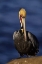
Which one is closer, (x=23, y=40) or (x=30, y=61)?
(x=30, y=61)

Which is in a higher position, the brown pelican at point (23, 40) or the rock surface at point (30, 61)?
the brown pelican at point (23, 40)

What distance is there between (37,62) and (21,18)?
1.53 meters

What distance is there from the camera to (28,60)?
5.54 meters

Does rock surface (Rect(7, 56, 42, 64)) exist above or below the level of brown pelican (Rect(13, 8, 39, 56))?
below

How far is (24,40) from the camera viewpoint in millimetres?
6746

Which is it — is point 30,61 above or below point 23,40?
below

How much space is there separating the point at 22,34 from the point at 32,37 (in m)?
0.25

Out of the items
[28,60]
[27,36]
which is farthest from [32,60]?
[27,36]

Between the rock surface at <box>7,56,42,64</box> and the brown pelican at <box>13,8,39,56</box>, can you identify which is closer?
the rock surface at <box>7,56,42,64</box>

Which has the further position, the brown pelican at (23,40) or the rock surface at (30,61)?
the brown pelican at (23,40)

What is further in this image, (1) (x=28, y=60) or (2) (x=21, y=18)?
(2) (x=21, y=18)

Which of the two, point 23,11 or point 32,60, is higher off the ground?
point 23,11

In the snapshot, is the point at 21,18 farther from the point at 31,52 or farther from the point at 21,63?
the point at 21,63

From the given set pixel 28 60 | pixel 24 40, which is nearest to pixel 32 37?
pixel 24 40
